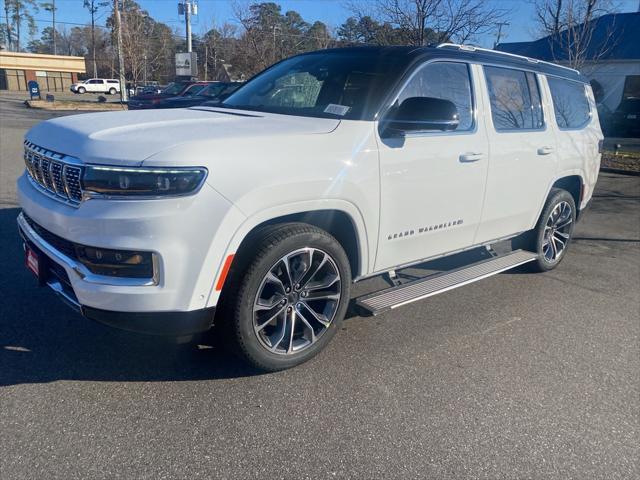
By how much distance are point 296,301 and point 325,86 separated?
1.70m

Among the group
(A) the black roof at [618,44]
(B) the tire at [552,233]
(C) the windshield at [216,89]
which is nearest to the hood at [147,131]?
(B) the tire at [552,233]

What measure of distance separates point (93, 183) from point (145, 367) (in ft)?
4.09

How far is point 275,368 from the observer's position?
3.36m

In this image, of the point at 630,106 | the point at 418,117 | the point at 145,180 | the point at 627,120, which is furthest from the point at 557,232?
the point at 630,106

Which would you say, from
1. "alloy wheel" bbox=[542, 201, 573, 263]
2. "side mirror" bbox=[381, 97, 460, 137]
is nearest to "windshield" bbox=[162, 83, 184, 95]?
"alloy wheel" bbox=[542, 201, 573, 263]

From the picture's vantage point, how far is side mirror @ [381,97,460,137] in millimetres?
3496

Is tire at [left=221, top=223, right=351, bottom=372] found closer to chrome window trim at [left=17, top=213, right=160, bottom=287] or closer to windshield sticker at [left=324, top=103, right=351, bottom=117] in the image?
chrome window trim at [left=17, top=213, right=160, bottom=287]

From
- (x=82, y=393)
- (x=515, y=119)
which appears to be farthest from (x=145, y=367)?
(x=515, y=119)

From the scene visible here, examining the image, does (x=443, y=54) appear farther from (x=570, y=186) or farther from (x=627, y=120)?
(x=627, y=120)

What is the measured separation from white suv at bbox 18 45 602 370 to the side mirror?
1 centimetres

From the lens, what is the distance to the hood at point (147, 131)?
2.77 m

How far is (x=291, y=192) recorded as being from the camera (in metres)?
3.11

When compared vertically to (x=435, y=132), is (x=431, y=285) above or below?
below

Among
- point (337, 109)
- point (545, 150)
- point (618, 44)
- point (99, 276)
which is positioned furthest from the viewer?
point (618, 44)
